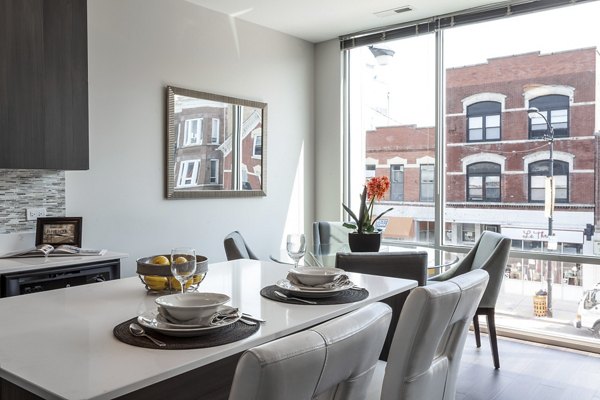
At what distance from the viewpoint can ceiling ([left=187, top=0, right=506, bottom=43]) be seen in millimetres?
4141

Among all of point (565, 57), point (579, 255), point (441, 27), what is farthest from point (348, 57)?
point (579, 255)

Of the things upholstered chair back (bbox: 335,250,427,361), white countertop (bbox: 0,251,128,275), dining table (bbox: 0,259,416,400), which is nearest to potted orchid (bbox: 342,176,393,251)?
upholstered chair back (bbox: 335,250,427,361)

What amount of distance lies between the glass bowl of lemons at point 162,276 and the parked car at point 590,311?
331 centimetres

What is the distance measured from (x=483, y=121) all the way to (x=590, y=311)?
5.54 feet

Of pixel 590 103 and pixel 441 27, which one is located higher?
pixel 441 27

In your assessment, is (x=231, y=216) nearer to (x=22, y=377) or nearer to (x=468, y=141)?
(x=468, y=141)

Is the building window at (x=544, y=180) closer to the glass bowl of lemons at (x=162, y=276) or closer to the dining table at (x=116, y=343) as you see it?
the dining table at (x=116, y=343)

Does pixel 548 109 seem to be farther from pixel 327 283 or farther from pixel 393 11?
pixel 327 283

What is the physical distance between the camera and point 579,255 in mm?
3912

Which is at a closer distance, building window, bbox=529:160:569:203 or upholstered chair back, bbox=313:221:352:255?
building window, bbox=529:160:569:203

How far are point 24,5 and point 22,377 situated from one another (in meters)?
2.52

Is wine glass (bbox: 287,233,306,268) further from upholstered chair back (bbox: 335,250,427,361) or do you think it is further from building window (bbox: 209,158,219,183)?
building window (bbox: 209,158,219,183)

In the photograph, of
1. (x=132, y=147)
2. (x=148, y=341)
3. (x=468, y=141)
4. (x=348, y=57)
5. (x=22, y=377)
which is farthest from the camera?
(x=348, y=57)

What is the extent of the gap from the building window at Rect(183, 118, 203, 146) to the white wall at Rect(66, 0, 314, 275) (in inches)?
7.4
